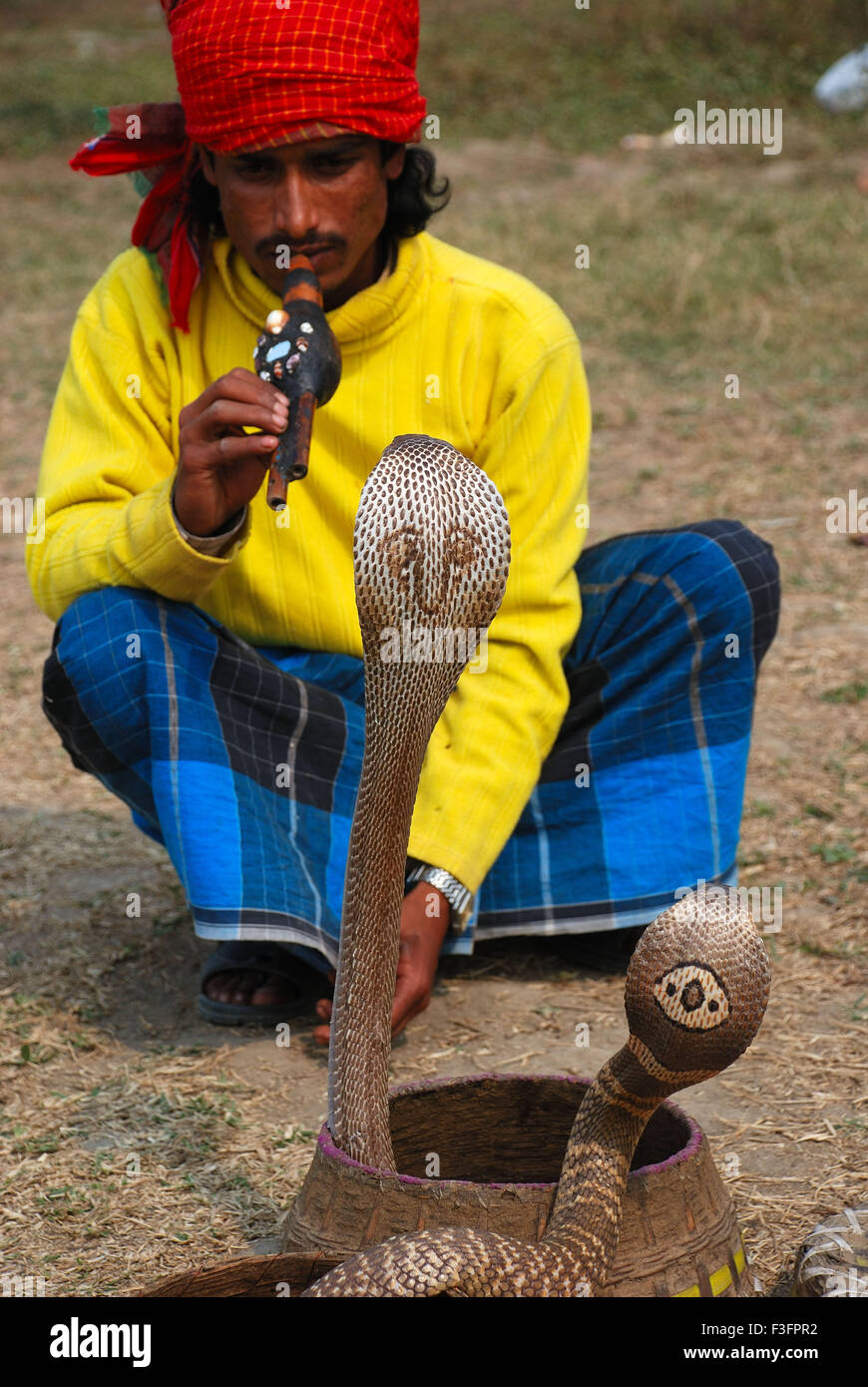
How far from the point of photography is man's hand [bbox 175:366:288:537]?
2.30 meters

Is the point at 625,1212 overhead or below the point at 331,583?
below

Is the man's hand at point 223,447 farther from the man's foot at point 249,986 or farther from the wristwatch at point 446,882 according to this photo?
the man's foot at point 249,986

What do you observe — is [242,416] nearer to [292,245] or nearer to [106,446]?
[292,245]

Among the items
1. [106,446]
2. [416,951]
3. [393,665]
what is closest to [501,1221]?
[393,665]

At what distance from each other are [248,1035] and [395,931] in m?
1.11

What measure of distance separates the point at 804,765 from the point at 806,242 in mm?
4754

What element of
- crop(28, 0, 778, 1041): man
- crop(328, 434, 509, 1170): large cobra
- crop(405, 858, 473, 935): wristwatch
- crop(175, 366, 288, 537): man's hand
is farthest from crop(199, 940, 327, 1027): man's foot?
crop(328, 434, 509, 1170): large cobra

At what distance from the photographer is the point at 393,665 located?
64.8 inches

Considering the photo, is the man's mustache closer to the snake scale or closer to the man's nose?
the man's nose

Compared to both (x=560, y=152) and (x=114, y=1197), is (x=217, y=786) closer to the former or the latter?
(x=114, y=1197)

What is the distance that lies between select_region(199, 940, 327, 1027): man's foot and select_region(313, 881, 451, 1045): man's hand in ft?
0.75

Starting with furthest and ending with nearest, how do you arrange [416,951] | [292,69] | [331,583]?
1. [331,583]
2. [416,951]
3. [292,69]

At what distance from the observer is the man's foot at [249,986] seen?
9.29ft

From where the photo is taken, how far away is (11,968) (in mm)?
3029
